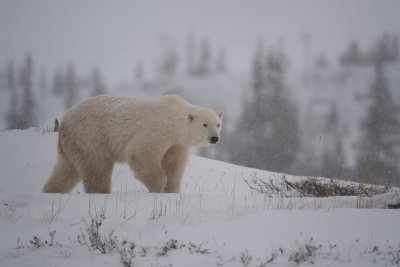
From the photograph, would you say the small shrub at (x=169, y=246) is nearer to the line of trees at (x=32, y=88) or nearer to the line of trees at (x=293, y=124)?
the line of trees at (x=293, y=124)

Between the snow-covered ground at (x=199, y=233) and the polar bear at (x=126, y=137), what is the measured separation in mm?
1794

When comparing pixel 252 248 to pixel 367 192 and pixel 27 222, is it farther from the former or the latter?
pixel 367 192

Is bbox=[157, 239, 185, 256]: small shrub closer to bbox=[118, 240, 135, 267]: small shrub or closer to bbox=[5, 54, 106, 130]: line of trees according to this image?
bbox=[118, 240, 135, 267]: small shrub

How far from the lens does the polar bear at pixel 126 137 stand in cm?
788

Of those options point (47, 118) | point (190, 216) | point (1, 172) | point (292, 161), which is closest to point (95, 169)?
point (190, 216)

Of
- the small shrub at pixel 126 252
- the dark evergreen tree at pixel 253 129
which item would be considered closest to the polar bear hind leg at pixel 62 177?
the small shrub at pixel 126 252

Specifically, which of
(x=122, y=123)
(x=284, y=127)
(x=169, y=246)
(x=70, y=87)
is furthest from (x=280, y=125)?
(x=70, y=87)

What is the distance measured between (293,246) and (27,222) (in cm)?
320

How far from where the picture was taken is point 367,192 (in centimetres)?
772

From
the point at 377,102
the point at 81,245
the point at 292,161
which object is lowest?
the point at 292,161

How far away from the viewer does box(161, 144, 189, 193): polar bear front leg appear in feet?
27.4

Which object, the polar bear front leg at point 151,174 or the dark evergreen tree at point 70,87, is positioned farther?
the dark evergreen tree at point 70,87

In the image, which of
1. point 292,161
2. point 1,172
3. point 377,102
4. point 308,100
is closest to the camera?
point 1,172

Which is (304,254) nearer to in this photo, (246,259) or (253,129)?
(246,259)
